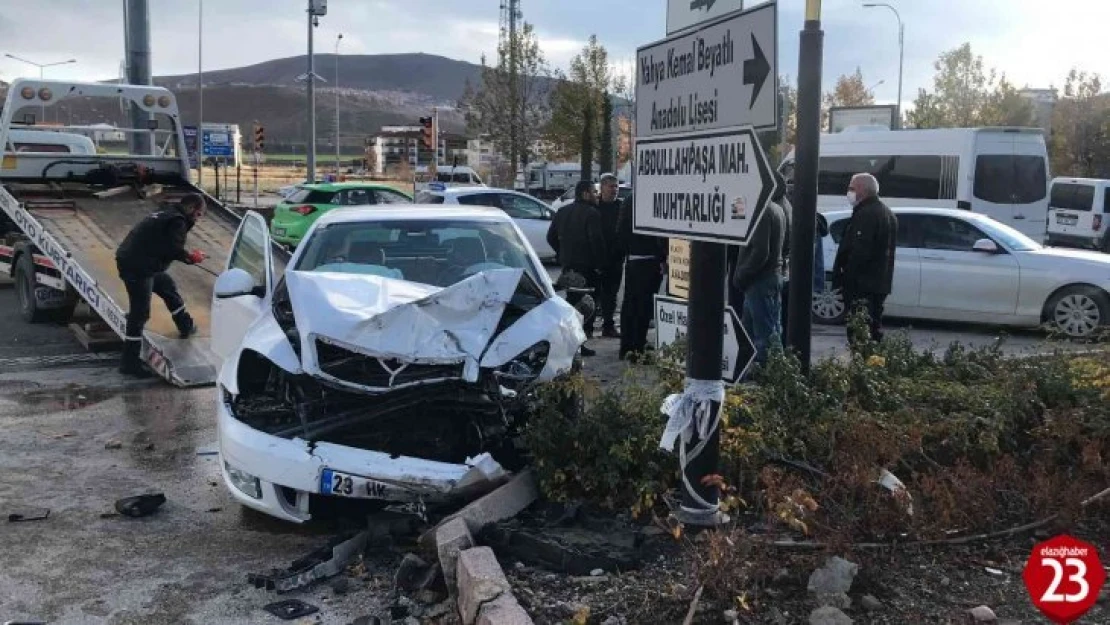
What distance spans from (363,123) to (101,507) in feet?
571

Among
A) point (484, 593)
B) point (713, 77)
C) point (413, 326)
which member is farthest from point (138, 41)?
point (484, 593)

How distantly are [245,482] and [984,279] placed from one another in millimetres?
9441

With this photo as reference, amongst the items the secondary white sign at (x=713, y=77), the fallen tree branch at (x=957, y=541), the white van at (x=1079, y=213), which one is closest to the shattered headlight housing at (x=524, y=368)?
the secondary white sign at (x=713, y=77)

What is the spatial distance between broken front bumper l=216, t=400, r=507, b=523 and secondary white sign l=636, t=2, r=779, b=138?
1869mm

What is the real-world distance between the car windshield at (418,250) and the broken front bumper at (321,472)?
68.3 inches

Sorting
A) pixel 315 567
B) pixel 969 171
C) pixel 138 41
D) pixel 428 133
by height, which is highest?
pixel 138 41

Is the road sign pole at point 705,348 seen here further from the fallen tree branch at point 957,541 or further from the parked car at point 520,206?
the parked car at point 520,206

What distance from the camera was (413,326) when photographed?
212 inches

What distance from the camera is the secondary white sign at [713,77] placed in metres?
3.52

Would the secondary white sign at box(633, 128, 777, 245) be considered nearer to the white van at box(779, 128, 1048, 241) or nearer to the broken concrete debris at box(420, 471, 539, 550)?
the broken concrete debris at box(420, 471, 539, 550)

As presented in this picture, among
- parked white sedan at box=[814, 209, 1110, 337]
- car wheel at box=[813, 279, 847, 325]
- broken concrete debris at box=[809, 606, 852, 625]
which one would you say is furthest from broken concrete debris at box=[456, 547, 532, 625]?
car wheel at box=[813, 279, 847, 325]

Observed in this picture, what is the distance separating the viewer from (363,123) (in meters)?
174

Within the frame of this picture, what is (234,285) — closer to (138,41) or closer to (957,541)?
(957,541)

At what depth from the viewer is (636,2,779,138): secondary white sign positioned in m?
3.52
